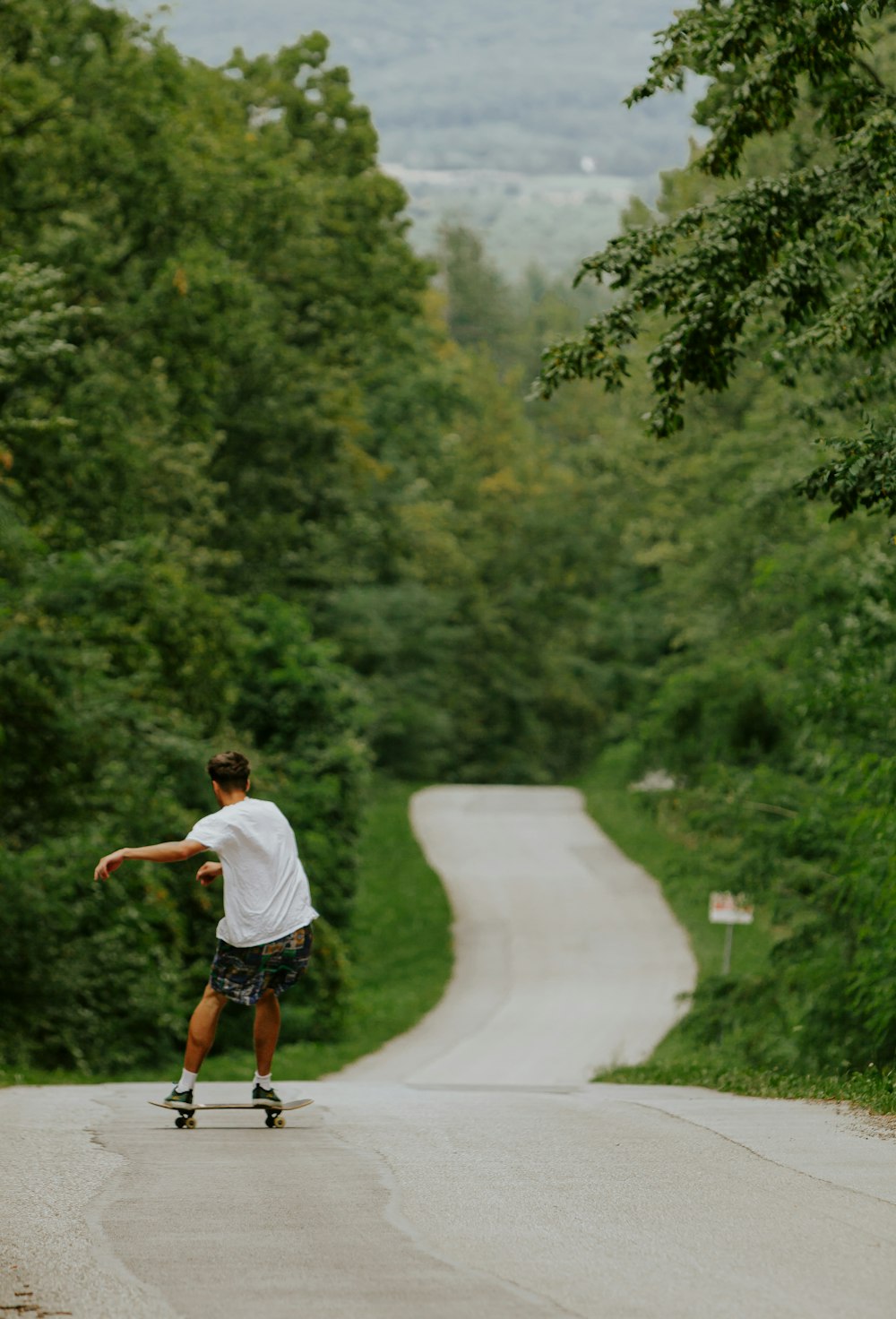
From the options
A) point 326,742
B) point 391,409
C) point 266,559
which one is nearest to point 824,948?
point 326,742

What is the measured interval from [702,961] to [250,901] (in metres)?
24.6

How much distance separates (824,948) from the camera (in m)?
17.8

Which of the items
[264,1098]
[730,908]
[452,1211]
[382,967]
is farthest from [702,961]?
[452,1211]

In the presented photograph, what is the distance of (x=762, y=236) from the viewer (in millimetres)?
12188

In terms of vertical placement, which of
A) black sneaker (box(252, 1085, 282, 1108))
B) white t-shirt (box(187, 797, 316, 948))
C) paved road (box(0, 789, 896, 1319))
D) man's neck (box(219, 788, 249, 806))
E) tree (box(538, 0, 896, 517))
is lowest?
black sneaker (box(252, 1085, 282, 1108))

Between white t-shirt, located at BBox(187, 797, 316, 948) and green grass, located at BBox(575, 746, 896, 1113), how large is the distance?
3.60 meters

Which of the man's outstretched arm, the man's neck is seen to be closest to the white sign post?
the man's neck

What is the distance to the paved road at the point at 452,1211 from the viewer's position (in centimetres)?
530

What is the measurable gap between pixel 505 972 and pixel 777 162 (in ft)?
55.8

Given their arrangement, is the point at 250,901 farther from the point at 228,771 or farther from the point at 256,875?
the point at 228,771

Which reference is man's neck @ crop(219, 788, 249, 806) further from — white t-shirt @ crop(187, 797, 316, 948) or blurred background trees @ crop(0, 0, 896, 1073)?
blurred background trees @ crop(0, 0, 896, 1073)

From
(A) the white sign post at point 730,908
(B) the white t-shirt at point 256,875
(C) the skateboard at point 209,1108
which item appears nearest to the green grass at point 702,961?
(A) the white sign post at point 730,908

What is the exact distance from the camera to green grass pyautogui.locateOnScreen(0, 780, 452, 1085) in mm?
22781

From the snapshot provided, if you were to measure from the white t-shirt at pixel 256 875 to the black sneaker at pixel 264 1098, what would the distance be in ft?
2.88
